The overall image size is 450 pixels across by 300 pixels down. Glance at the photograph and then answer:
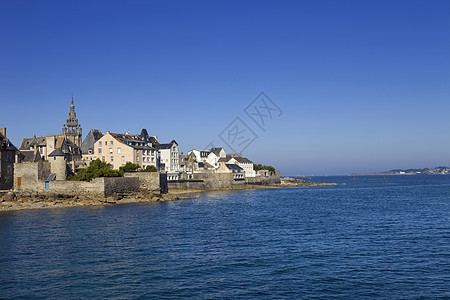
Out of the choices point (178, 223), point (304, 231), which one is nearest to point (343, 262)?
point (304, 231)

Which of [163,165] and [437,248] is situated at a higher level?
[163,165]

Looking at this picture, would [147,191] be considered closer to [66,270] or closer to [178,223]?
[178,223]

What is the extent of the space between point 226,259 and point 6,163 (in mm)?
56564

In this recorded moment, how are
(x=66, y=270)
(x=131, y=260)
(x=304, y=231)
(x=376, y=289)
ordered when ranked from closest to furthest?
(x=376, y=289)
(x=66, y=270)
(x=131, y=260)
(x=304, y=231)

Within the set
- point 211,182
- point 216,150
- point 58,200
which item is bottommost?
point 58,200

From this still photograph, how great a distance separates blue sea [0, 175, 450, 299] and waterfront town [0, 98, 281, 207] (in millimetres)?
26456

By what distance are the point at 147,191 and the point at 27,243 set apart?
1798 inches

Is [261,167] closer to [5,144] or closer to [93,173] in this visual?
[93,173]

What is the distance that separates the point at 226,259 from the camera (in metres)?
24.8

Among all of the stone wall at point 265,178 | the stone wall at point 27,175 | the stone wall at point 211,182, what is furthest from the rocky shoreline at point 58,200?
the stone wall at point 265,178

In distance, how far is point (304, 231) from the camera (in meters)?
35.2

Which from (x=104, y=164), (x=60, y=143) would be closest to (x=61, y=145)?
(x=60, y=143)

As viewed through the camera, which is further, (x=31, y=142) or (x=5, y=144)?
(x=31, y=142)

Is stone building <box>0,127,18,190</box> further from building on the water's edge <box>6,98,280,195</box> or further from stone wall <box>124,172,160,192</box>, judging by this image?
stone wall <box>124,172,160,192</box>
